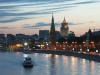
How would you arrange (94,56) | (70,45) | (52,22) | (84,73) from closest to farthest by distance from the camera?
1. (84,73)
2. (94,56)
3. (70,45)
4. (52,22)

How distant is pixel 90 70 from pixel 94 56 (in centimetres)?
2351

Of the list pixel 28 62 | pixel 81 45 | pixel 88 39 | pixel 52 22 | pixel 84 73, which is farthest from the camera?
pixel 52 22

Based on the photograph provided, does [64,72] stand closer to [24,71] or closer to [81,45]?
[24,71]

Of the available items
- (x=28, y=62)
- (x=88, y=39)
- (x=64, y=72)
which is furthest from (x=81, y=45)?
(x=64, y=72)

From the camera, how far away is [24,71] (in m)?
70.1

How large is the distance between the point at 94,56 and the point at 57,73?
28357mm

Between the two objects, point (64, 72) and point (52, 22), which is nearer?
point (64, 72)

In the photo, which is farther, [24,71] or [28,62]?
[28,62]

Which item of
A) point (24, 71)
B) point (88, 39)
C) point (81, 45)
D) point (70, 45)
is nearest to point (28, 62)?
point (24, 71)

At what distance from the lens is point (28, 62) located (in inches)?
3088

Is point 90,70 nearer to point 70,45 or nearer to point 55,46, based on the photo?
point 70,45

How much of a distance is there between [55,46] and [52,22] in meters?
8.71

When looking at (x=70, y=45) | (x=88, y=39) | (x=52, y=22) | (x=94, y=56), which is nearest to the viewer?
(x=94, y=56)

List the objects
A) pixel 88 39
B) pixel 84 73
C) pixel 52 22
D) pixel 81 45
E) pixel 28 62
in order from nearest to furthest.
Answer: pixel 84 73 → pixel 28 62 → pixel 88 39 → pixel 81 45 → pixel 52 22
